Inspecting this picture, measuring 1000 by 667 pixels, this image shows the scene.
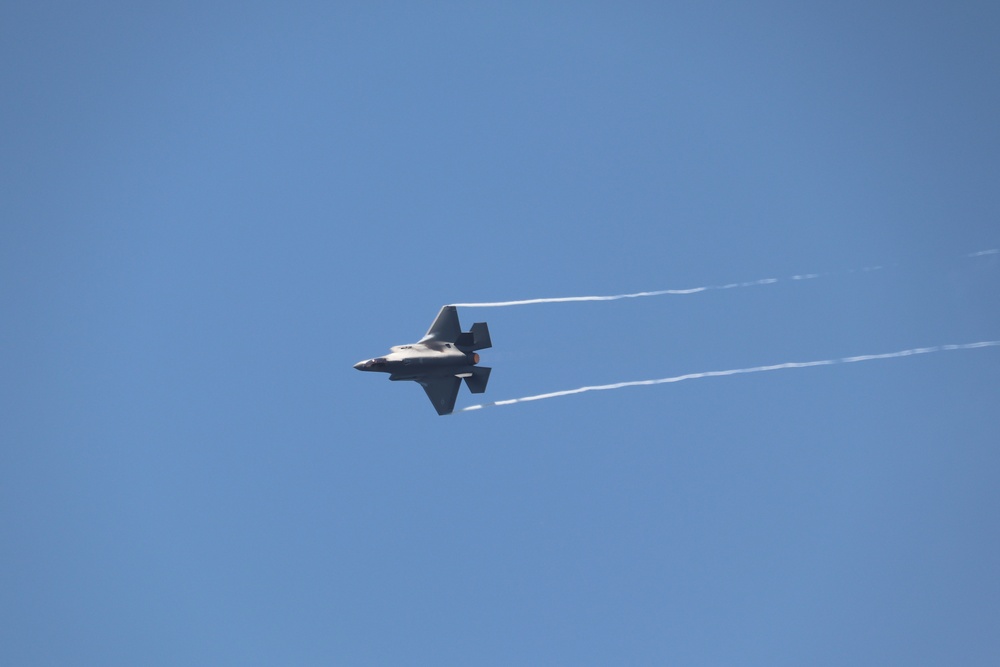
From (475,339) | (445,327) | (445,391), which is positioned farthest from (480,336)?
(445,391)

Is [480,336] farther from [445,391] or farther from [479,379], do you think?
[445,391]

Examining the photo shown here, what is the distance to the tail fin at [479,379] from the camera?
167 feet

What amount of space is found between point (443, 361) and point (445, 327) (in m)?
2.32

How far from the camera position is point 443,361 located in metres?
49.8

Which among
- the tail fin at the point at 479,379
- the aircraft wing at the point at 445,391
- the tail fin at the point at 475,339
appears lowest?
the aircraft wing at the point at 445,391

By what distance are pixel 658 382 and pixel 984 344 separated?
62.8 feet

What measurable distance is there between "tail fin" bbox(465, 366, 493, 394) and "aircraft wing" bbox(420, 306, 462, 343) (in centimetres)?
208

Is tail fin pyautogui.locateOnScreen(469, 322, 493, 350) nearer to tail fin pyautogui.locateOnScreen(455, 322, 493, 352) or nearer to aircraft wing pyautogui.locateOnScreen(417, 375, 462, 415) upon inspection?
tail fin pyautogui.locateOnScreen(455, 322, 493, 352)

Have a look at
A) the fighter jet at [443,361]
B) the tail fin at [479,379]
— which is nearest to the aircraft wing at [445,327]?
the fighter jet at [443,361]

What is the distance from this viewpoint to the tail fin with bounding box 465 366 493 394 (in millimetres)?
51000

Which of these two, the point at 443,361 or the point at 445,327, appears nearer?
the point at 443,361

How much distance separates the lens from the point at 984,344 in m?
54.6

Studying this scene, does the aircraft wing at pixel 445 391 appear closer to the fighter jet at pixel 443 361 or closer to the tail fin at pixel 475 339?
the fighter jet at pixel 443 361

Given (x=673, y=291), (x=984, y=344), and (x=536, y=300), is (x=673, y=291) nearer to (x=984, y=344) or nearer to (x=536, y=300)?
(x=536, y=300)
